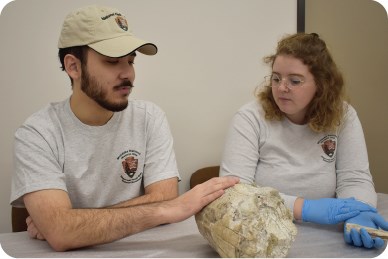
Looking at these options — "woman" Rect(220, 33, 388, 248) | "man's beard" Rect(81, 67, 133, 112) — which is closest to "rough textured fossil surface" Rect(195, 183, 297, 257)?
"woman" Rect(220, 33, 388, 248)

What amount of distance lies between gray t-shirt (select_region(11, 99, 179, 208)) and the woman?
0.37m

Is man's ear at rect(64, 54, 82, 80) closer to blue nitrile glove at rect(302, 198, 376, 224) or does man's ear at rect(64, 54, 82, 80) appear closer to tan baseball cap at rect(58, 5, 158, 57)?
tan baseball cap at rect(58, 5, 158, 57)

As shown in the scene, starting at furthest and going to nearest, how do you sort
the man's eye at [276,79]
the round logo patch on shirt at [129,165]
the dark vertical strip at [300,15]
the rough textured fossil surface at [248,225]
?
the dark vertical strip at [300,15] < the man's eye at [276,79] < the round logo patch on shirt at [129,165] < the rough textured fossil surface at [248,225]

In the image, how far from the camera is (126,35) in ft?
5.16

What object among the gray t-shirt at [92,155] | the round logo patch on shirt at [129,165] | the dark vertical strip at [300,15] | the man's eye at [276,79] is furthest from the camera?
the dark vertical strip at [300,15]

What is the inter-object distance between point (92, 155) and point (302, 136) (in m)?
1.02

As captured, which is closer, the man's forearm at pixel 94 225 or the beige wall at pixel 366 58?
the man's forearm at pixel 94 225

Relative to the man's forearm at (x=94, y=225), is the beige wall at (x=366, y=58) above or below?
above

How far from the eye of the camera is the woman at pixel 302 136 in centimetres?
174

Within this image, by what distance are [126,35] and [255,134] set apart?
769 millimetres

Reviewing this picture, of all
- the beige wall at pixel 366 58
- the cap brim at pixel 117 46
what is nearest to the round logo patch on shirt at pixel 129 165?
the cap brim at pixel 117 46

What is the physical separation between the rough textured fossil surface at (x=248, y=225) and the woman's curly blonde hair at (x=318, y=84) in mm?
676

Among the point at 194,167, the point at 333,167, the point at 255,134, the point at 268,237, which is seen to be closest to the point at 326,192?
the point at 333,167

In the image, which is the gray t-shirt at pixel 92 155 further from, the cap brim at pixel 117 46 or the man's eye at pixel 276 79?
the man's eye at pixel 276 79
